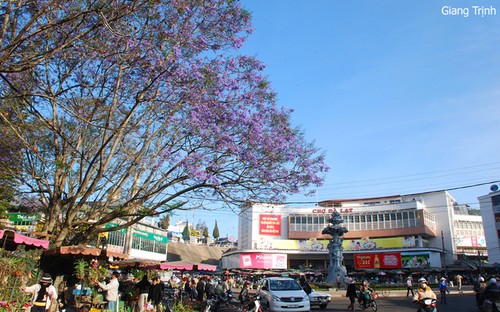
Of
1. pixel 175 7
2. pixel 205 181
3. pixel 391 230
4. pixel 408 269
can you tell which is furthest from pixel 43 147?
pixel 391 230

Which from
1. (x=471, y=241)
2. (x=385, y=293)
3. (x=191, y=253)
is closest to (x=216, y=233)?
(x=191, y=253)

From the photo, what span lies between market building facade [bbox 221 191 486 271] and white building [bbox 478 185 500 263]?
4.33 m

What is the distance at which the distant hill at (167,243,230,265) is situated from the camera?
7788 centimetres

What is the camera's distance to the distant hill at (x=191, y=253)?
255 feet

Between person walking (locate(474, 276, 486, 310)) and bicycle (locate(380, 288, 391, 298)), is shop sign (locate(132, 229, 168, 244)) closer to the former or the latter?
bicycle (locate(380, 288, 391, 298))

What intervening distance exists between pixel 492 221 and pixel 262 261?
1357 inches

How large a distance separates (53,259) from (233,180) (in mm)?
7159

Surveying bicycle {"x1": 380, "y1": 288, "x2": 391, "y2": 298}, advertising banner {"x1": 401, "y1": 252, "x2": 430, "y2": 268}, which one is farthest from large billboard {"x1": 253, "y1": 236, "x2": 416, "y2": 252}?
bicycle {"x1": 380, "y1": 288, "x2": 391, "y2": 298}

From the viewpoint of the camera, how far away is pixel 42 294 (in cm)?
1096

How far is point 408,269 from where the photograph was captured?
162 feet

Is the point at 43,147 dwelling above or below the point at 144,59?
below

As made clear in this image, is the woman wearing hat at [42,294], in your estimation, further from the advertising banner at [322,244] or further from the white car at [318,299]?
the advertising banner at [322,244]

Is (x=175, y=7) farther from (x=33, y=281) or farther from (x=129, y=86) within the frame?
(x=33, y=281)

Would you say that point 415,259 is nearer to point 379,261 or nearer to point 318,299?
point 379,261
